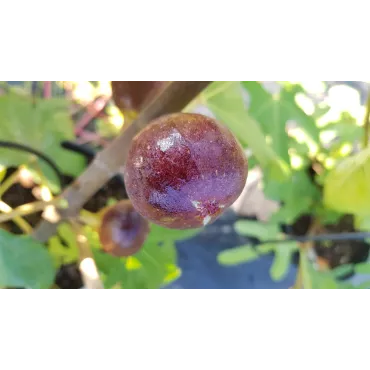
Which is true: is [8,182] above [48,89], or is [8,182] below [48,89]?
below

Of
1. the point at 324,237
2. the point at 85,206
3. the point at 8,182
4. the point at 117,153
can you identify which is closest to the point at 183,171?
the point at 117,153

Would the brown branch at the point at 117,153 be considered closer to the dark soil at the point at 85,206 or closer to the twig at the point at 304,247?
the dark soil at the point at 85,206

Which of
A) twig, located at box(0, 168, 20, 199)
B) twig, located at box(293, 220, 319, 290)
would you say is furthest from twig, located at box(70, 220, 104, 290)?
twig, located at box(293, 220, 319, 290)

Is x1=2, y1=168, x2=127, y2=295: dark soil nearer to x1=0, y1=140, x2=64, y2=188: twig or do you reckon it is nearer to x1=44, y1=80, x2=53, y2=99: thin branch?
x1=0, y1=140, x2=64, y2=188: twig

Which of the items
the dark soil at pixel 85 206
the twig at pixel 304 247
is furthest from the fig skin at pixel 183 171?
the twig at pixel 304 247

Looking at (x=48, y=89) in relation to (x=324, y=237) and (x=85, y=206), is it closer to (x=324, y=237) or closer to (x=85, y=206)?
(x=85, y=206)

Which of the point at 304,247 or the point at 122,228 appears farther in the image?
the point at 304,247
